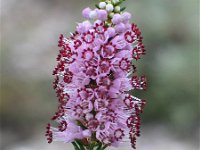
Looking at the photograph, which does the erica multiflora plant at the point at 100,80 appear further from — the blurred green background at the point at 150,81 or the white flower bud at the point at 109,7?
the blurred green background at the point at 150,81

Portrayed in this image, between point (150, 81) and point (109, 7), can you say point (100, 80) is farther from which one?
point (150, 81)

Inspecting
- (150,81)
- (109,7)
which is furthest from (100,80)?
(150,81)

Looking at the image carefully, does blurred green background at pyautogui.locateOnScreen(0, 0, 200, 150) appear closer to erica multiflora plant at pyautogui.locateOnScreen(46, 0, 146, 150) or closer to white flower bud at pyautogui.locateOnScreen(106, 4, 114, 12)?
erica multiflora plant at pyautogui.locateOnScreen(46, 0, 146, 150)

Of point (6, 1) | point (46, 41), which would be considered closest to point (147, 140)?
point (46, 41)

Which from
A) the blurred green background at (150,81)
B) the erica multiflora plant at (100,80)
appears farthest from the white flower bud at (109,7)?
the blurred green background at (150,81)

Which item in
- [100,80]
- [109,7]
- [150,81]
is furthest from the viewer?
[150,81]

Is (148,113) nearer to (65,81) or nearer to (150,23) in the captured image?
(150,23)
